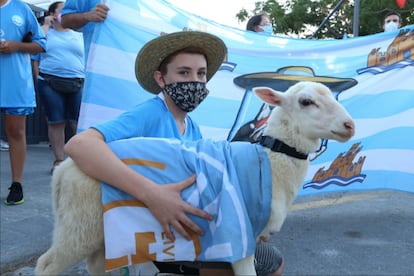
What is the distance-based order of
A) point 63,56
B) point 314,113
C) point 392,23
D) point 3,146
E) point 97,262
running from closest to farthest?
point 314,113
point 97,262
point 63,56
point 392,23
point 3,146

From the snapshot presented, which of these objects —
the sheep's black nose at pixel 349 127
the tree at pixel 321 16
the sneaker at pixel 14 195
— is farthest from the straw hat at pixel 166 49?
the tree at pixel 321 16

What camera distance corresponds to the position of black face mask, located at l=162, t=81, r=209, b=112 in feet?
6.10

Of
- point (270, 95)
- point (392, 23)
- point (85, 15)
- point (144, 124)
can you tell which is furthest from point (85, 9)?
point (392, 23)

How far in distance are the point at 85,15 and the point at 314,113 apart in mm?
2090

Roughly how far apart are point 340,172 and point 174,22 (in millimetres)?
1780

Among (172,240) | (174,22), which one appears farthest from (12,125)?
(172,240)

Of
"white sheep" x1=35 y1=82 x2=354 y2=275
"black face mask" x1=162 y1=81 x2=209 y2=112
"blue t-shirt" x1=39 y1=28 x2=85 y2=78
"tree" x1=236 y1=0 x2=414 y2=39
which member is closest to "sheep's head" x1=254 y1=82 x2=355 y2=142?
"white sheep" x1=35 y1=82 x2=354 y2=275

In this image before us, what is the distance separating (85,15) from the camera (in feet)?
10.4

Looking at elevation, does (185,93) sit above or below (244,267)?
above

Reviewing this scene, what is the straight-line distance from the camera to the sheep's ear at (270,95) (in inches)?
70.7

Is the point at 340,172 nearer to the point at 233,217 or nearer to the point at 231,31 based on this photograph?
the point at 231,31

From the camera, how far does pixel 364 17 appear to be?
46.6 ft

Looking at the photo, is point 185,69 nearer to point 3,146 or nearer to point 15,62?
point 15,62

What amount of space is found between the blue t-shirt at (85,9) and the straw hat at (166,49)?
1.37 metres
